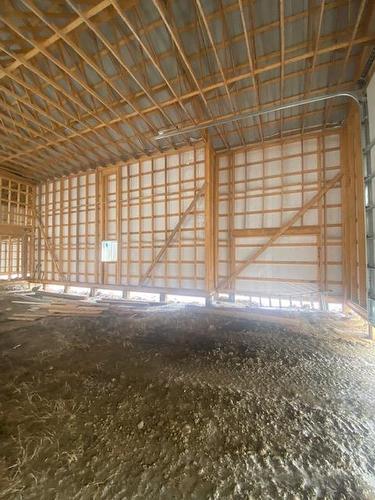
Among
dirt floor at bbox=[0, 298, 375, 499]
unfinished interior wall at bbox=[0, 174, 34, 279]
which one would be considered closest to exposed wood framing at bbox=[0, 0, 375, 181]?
unfinished interior wall at bbox=[0, 174, 34, 279]

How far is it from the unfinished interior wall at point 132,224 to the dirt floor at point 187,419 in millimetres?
5072

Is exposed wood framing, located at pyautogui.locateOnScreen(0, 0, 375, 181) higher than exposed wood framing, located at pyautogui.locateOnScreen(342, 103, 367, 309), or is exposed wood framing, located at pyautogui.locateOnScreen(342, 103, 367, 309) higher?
exposed wood framing, located at pyautogui.locateOnScreen(0, 0, 375, 181)

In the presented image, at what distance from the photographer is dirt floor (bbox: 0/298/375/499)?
5.74 ft

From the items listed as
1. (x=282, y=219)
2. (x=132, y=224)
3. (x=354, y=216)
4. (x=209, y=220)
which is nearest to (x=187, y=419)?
(x=209, y=220)

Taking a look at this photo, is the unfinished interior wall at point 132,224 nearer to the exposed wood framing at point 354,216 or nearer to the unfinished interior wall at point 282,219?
the unfinished interior wall at point 282,219

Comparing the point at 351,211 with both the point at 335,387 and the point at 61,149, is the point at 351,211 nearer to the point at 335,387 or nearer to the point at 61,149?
the point at 335,387

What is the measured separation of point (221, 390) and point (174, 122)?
323 inches

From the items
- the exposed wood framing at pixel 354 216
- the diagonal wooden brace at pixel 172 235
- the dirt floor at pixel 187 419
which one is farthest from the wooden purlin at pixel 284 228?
the dirt floor at pixel 187 419

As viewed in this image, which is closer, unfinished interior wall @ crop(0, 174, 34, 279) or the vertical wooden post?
the vertical wooden post

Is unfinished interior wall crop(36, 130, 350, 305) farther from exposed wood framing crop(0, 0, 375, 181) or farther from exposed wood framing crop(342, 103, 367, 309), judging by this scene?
exposed wood framing crop(0, 0, 375, 181)

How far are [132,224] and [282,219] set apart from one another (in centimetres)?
667

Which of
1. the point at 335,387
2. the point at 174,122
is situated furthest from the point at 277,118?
the point at 335,387

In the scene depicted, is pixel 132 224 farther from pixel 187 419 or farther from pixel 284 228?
pixel 187 419

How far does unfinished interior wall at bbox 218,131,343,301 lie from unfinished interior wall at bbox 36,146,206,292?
1251 millimetres
